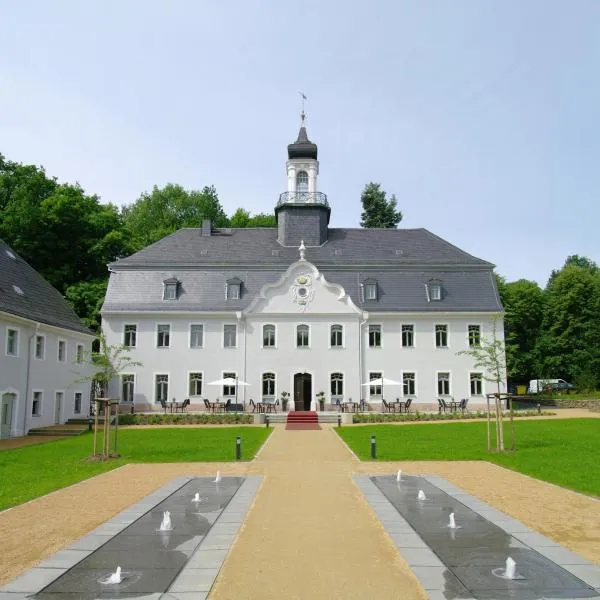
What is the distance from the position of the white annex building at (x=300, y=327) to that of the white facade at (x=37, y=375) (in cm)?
480

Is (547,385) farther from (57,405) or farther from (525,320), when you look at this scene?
(57,405)

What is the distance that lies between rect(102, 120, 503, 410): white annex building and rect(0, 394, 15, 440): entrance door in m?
12.2

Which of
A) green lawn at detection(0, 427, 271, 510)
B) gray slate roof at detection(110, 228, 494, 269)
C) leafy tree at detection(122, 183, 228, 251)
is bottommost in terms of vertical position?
green lawn at detection(0, 427, 271, 510)

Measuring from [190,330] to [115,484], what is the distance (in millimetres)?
26680

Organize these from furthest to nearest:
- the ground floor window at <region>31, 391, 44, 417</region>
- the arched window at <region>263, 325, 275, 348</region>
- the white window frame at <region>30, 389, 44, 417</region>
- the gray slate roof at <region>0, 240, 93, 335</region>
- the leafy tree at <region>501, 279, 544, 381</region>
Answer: the leafy tree at <region>501, 279, 544, 381</region> → the arched window at <region>263, 325, 275, 348</region> → the ground floor window at <region>31, 391, 44, 417</region> → the white window frame at <region>30, 389, 44, 417</region> → the gray slate roof at <region>0, 240, 93, 335</region>

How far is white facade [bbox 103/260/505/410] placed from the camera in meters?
40.2

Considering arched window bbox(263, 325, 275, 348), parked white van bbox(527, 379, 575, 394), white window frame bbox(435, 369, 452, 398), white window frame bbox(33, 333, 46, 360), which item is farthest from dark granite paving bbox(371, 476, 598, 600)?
parked white van bbox(527, 379, 575, 394)

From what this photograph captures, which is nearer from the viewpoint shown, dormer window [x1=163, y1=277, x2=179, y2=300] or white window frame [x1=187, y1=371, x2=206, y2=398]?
white window frame [x1=187, y1=371, x2=206, y2=398]

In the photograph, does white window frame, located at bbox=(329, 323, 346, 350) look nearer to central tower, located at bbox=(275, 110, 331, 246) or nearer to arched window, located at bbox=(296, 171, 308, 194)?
central tower, located at bbox=(275, 110, 331, 246)

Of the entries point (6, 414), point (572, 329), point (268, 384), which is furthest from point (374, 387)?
point (572, 329)

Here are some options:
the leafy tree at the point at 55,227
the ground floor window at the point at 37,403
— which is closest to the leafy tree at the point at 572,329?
the leafy tree at the point at 55,227

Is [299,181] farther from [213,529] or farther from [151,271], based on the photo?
[213,529]

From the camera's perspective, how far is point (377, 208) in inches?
2867

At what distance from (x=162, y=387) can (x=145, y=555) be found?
33.0m
